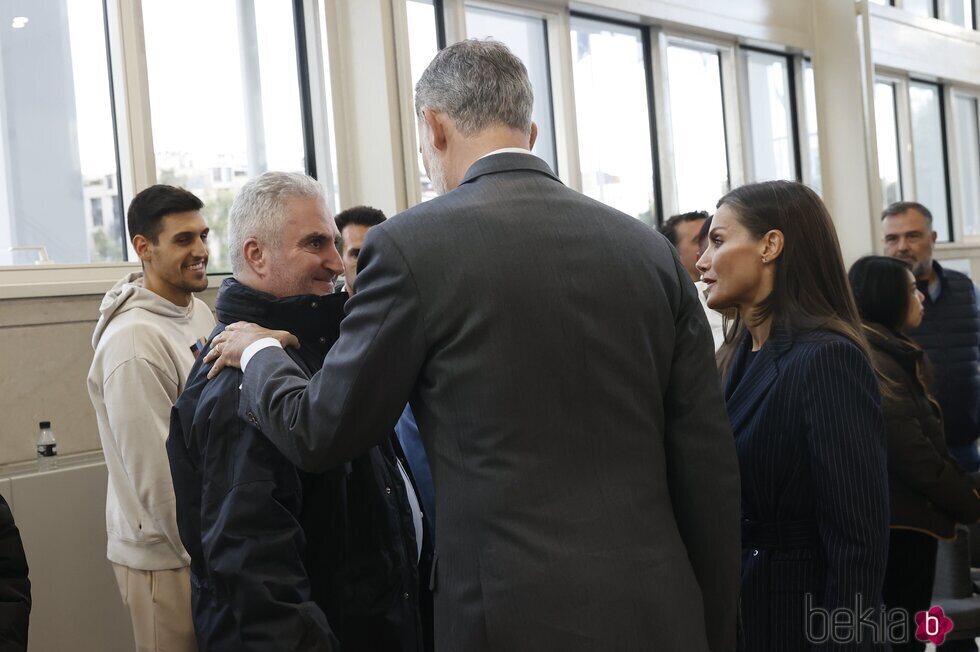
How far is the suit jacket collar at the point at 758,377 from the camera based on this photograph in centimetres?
204

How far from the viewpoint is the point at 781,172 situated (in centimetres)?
823

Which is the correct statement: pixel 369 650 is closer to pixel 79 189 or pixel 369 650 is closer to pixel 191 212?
pixel 191 212

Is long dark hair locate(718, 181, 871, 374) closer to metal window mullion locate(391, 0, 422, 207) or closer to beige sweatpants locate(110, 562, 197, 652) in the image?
beige sweatpants locate(110, 562, 197, 652)

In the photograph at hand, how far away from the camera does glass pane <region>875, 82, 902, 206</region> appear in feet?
30.2

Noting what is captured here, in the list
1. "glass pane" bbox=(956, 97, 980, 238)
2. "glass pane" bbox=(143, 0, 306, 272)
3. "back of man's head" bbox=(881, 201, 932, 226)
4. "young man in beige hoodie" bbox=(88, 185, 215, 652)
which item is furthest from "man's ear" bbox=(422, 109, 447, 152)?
"glass pane" bbox=(956, 97, 980, 238)

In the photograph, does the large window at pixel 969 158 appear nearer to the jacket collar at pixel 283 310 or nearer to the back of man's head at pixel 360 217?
the back of man's head at pixel 360 217

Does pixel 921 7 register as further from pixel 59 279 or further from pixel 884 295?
pixel 59 279

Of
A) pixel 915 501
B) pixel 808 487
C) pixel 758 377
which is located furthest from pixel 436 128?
pixel 915 501

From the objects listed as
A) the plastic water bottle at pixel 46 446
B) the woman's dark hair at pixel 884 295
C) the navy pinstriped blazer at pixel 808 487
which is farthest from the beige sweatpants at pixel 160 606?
the woman's dark hair at pixel 884 295

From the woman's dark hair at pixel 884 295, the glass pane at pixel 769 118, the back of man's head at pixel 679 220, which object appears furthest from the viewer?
the glass pane at pixel 769 118

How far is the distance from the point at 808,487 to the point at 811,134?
692 cm

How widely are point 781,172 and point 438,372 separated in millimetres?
7410

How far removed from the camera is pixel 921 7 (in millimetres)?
10047

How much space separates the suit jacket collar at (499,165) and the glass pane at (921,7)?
30.6ft
